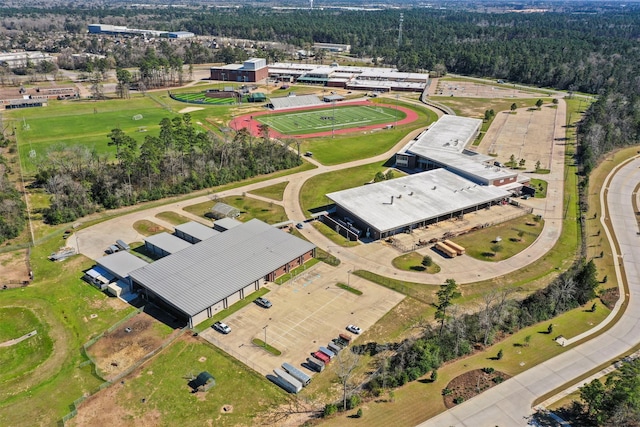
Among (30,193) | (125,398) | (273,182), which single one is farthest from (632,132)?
(30,193)

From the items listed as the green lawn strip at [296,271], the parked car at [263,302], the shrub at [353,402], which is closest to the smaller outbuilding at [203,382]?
the parked car at [263,302]

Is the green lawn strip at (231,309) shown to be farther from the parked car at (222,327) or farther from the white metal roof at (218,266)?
the white metal roof at (218,266)

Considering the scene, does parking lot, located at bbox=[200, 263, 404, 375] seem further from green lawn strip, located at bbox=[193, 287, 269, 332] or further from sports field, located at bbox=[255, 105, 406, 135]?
sports field, located at bbox=[255, 105, 406, 135]

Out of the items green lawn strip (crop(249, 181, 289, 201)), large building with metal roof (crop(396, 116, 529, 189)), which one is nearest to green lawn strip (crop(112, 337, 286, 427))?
green lawn strip (crop(249, 181, 289, 201))

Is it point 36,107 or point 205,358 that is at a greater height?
point 36,107

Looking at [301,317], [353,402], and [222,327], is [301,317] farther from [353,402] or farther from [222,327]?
[353,402]

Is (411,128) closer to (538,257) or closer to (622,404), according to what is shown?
(538,257)
